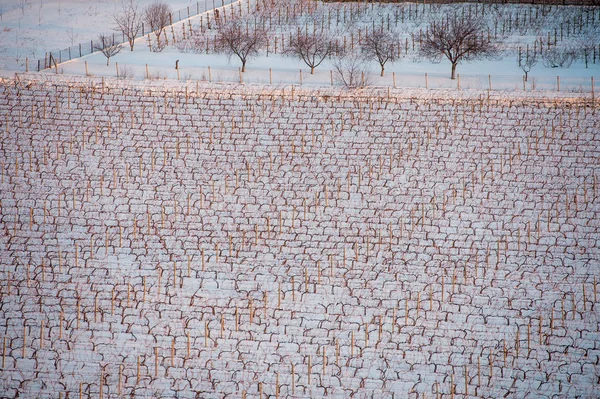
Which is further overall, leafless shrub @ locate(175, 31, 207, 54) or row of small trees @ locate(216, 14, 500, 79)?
leafless shrub @ locate(175, 31, 207, 54)

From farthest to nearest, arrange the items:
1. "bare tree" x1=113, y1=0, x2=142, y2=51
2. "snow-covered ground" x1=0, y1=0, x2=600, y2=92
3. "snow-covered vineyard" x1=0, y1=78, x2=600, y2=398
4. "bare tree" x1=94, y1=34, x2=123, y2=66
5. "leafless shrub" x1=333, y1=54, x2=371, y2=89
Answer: "bare tree" x1=113, y1=0, x2=142, y2=51
"bare tree" x1=94, y1=34, x2=123, y2=66
"snow-covered ground" x1=0, y1=0, x2=600, y2=92
"leafless shrub" x1=333, y1=54, x2=371, y2=89
"snow-covered vineyard" x1=0, y1=78, x2=600, y2=398

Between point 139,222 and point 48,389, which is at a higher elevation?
point 139,222

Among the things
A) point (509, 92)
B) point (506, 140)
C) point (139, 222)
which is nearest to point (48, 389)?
point (139, 222)

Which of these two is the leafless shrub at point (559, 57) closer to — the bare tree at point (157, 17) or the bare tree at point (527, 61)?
the bare tree at point (527, 61)

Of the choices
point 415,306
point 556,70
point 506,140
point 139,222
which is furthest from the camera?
point 556,70

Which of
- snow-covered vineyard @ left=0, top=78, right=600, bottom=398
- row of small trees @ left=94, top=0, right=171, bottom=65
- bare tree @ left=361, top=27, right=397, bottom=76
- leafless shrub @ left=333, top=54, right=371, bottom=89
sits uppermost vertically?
row of small trees @ left=94, top=0, right=171, bottom=65

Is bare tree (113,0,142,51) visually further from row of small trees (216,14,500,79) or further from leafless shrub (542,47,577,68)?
leafless shrub (542,47,577,68)

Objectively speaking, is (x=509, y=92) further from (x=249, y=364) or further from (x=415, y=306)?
(x=249, y=364)

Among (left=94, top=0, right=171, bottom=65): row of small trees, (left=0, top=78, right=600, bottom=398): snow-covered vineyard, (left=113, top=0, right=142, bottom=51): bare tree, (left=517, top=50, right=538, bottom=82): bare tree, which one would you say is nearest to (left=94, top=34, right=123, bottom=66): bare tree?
(left=94, top=0, right=171, bottom=65): row of small trees
